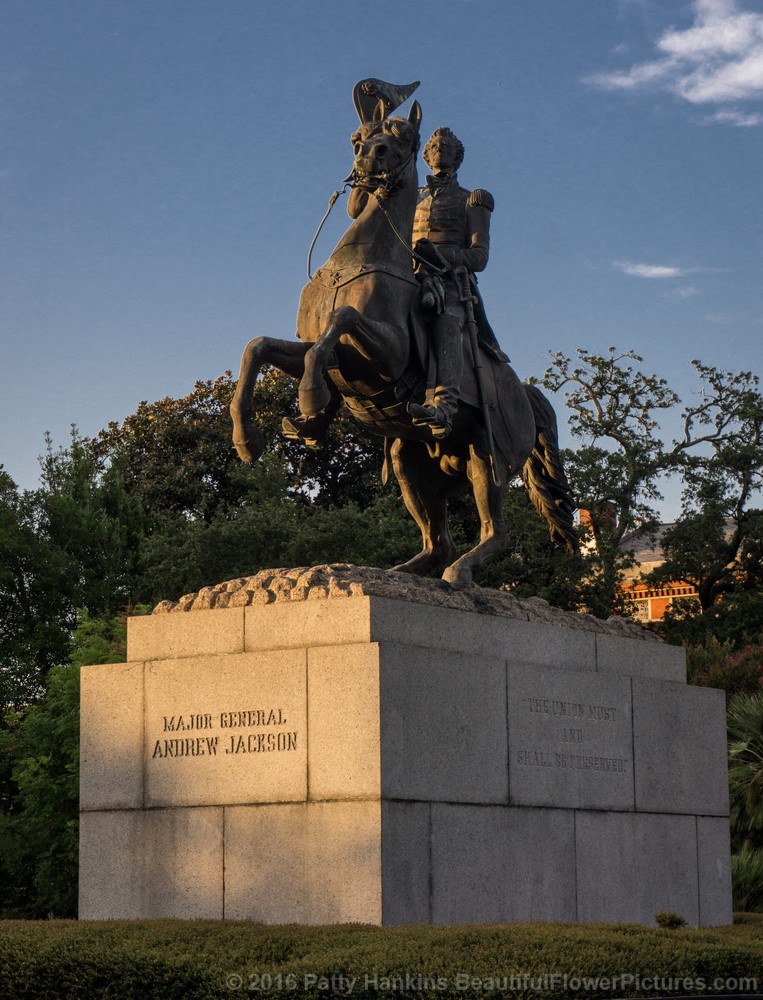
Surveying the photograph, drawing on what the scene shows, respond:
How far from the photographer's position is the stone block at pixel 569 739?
12.1m

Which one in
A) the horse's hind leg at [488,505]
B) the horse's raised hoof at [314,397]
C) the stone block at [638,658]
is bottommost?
the stone block at [638,658]

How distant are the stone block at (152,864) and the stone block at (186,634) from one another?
119cm

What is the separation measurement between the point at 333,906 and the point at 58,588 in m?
26.9

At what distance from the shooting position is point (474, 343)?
546 inches

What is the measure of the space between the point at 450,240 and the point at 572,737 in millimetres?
4801

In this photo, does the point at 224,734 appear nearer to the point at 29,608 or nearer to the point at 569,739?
the point at 569,739

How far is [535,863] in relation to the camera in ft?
39.2

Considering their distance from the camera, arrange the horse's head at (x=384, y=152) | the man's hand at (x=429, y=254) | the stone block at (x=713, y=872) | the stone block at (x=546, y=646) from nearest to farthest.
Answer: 1. the stone block at (x=546, y=646)
2. the horse's head at (x=384, y=152)
3. the man's hand at (x=429, y=254)
4. the stone block at (x=713, y=872)

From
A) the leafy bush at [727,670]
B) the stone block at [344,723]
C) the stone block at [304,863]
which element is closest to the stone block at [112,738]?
the stone block at [304,863]

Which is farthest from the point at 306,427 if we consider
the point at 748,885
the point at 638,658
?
the point at 748,885

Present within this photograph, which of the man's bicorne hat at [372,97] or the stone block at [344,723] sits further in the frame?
the man's bicorne hat at [372,97]

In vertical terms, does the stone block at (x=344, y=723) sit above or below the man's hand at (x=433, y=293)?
below

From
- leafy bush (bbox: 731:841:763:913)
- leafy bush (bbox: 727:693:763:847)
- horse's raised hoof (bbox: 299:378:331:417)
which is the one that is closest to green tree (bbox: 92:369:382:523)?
leafy bush (bbox: 727:693:763:847)

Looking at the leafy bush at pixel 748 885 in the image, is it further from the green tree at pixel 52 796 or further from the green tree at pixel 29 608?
the green tree at pixel 29 608
